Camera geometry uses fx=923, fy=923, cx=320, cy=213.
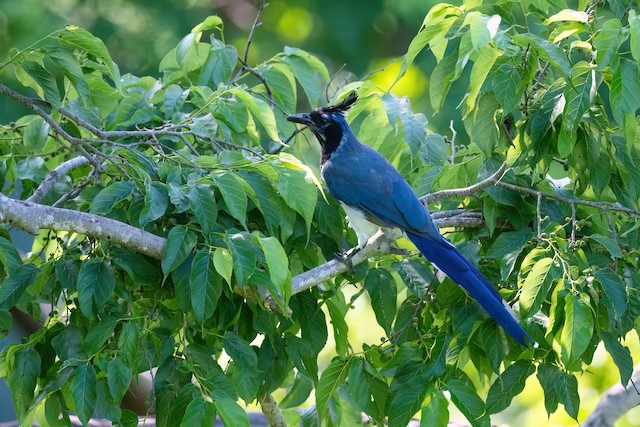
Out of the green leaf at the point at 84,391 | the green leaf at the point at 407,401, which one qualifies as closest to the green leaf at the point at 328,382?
the green leaf at the point at 407,401

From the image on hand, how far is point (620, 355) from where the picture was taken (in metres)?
2.18

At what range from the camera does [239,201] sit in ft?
7.23

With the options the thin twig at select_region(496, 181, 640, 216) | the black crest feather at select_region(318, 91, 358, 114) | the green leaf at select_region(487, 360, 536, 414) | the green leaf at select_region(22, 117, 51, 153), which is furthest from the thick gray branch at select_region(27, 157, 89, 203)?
the green leaf at select_region(487, 360, 536, 414)

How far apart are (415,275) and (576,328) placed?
0.75 meters

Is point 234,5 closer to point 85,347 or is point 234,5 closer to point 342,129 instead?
point 342,129

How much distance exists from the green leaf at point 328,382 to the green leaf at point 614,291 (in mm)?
678

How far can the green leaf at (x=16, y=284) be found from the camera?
2217 mm

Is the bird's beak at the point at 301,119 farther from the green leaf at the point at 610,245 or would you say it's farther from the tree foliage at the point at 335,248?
the green leaf at the point at 610,245

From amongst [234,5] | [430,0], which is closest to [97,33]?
[234,5]

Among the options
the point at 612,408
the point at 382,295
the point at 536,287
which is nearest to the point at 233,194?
the point at 382,295

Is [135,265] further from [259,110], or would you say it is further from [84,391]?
[259,110]

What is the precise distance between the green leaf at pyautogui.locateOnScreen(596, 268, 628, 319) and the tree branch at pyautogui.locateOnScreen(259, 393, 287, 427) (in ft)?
3.43

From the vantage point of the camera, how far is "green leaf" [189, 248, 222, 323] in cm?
210

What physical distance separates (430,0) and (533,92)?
202 inches
